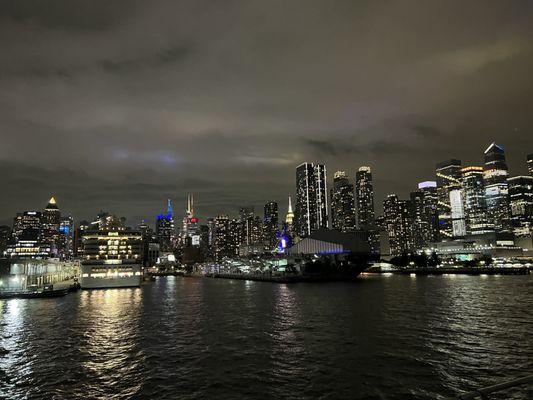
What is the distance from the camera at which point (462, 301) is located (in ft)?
228

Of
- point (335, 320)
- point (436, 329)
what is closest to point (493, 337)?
point (436, 329)

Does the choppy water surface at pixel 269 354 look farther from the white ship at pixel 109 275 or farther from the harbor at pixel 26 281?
the white ship at pixel 109 275

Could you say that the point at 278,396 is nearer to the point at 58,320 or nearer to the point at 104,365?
the point at 104,365

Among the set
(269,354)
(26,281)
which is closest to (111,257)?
(26,281)

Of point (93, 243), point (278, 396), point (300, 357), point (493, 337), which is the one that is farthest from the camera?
point (93, 243)

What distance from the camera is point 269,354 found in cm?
3362

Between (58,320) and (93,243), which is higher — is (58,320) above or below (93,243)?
below

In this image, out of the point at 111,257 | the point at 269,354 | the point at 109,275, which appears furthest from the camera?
the point at 111,257

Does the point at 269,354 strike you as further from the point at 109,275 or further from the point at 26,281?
the point at 109,275

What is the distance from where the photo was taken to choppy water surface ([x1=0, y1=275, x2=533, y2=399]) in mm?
25000

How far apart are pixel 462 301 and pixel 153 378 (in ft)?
195

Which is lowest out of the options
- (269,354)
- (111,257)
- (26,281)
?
(269,354)

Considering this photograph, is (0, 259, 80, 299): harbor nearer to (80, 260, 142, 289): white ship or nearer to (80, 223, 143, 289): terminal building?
(80, 260, 142, 289): white ship

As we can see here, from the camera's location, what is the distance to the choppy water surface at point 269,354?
82.0ft
